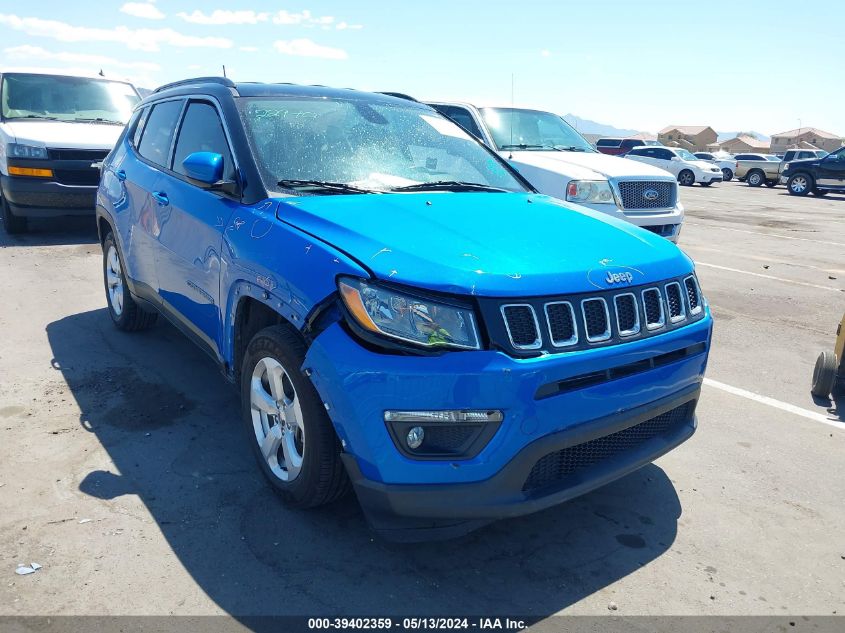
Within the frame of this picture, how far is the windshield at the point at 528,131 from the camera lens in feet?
29.2

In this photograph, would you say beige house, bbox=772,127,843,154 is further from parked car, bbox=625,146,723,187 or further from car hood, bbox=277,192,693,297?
car hood, bbox=277,192,693,297

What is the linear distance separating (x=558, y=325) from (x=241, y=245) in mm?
1536

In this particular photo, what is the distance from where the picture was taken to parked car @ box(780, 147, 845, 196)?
950 inches

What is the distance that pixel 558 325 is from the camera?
254cm

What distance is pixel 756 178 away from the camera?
3197 centimetres

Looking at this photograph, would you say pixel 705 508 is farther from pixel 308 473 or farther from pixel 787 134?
pixel 787 134

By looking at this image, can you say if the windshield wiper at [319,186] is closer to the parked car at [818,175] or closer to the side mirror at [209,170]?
the side mirror at [209,170]

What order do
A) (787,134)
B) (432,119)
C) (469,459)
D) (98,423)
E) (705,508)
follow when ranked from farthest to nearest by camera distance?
1. (787,134)
2. (432,119)
3. (98,423)
4. (705,508)
5. (469,459)

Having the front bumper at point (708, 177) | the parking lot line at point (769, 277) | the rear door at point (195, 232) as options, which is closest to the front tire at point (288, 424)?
the rear door at point (195, 232)

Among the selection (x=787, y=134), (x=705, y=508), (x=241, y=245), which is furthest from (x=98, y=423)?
(x=787, y=134)

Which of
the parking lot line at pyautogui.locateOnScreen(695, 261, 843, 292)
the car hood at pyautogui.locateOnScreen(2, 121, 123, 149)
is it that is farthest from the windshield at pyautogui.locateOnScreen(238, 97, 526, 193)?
the car hood at pyautogui.locateOnScreen(2, 121, 123, 149)

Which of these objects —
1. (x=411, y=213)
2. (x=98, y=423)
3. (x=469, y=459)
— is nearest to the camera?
(x=469, y=459)

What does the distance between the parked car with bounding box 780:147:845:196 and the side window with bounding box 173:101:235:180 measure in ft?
83.8

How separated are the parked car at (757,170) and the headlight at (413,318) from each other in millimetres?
33105
